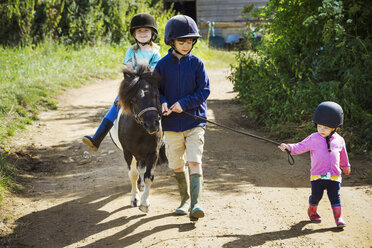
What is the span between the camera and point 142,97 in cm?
400

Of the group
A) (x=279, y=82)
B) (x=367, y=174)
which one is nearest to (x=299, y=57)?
(x=279, y=82)

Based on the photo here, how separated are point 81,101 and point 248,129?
15.7 ft

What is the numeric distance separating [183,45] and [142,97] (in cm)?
67

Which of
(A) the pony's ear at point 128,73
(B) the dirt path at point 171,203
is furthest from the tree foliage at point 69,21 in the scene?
(A) the pony's ear at point 128,73

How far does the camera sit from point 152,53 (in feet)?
16.6

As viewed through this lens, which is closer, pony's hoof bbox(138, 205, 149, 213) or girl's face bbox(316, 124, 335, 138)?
girl's face bbox(316, 124, 335, 138)

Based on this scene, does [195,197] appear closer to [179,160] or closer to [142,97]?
[179,160]

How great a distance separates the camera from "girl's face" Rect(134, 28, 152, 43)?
512 centimetres

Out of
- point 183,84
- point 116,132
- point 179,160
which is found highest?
point 183,84

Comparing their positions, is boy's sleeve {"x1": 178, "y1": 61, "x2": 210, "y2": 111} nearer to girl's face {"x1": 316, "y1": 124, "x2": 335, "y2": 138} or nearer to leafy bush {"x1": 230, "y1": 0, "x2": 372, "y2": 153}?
girl's face {"x1": 316, "y1": 124, "x2": 335, "y2": 138}

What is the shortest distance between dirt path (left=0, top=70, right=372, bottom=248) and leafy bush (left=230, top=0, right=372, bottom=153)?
0.84 meters

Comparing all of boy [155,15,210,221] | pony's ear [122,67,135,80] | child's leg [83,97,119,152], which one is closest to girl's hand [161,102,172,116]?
boy [155,15,210,221]

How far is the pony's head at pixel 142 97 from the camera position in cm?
392

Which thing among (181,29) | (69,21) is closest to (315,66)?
(181,29)
